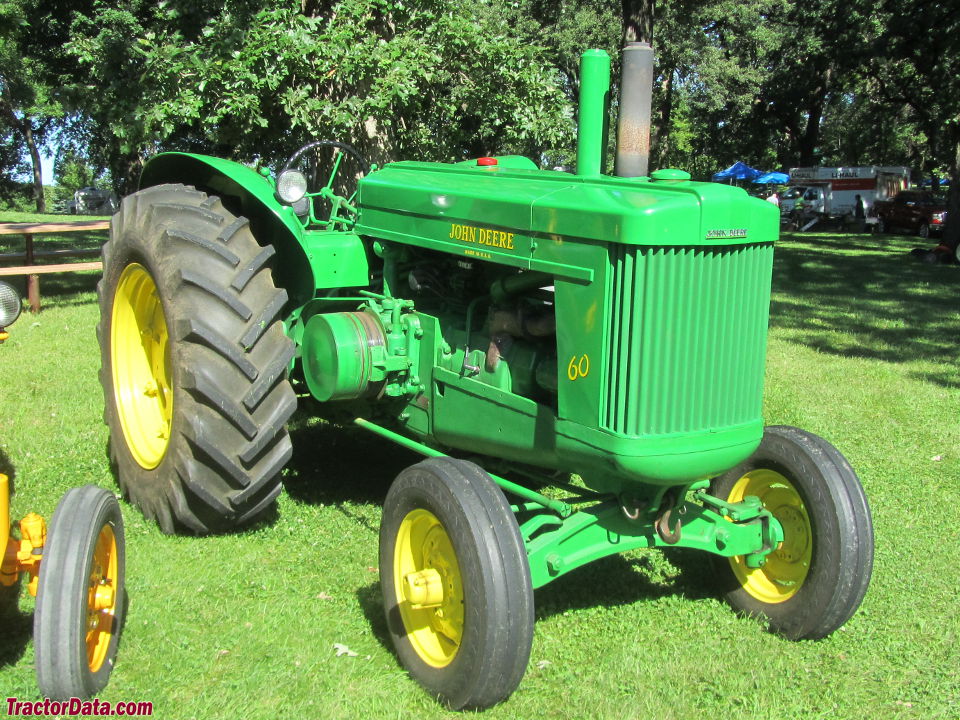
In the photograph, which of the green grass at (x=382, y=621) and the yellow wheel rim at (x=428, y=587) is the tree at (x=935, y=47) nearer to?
the green grass at (x=382, y=621)

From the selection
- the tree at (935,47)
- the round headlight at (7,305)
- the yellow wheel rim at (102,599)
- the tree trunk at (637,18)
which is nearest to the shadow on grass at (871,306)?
the tree at (935,47)

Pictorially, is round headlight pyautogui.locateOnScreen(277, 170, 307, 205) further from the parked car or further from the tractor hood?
the parked car

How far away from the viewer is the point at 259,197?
15.0 feet

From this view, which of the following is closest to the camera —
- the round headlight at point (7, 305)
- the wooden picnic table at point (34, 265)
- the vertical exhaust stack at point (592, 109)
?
the round headlight at point (7, 305)

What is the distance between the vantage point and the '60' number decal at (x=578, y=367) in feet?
11.1

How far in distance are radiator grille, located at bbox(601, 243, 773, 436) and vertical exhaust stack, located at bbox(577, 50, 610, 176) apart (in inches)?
34.6

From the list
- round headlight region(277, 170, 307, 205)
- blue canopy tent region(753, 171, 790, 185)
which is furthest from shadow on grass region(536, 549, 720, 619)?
blue canopy tent region(753, 171, 790, 185)

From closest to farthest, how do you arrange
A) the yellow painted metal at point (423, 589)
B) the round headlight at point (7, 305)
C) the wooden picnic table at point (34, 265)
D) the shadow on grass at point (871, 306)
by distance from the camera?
the round headlight at point (7, 305)
the yellow painted metal at point (423, 589)
the shadow on grass at point (871, 306)
the wooden picnic table at point (34, 265)

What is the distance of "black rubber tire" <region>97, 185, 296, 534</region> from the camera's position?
4.11 meters

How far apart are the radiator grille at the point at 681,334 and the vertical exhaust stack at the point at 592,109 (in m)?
0.88

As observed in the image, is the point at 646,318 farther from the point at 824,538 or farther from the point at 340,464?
the point at 340,464

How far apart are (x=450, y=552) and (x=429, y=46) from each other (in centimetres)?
704

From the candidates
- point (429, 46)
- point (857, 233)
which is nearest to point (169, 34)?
point (429, 46)

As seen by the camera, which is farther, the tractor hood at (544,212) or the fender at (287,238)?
the fender at (287,238)
